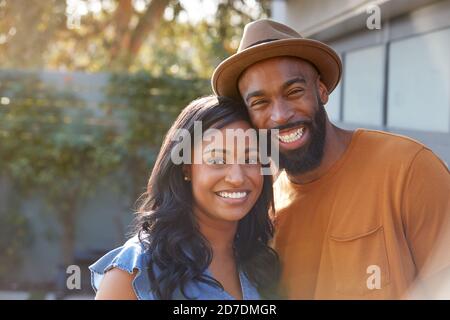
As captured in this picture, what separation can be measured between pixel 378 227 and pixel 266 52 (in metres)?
0.59

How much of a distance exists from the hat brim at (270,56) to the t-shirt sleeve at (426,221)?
46 cm

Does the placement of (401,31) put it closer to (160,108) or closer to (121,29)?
(160,108)

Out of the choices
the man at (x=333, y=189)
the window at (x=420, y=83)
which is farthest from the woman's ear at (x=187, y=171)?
the window at (x=420, y=83)

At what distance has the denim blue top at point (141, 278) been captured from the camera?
5.63 ft

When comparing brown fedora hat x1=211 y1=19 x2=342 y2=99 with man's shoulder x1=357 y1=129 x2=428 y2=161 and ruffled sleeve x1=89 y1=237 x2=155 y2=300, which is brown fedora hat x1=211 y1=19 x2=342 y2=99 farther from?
ruffled sleeve x1=89 y1=237 x2=155 y2=300

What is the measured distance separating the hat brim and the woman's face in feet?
0.62

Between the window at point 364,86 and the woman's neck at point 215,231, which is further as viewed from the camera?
the window at point 364,86

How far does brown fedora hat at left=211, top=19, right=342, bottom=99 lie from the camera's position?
1940 mm

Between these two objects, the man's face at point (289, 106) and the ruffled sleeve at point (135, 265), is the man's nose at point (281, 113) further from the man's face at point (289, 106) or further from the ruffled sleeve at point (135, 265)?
the ruffled sleeve at point (135, 265)

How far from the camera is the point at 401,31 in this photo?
3523 mm

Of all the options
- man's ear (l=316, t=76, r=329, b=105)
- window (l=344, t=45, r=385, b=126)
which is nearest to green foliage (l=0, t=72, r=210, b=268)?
window (l=344, t=45, r=385, b=126)

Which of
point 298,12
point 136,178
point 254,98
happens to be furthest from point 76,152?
point 254,98

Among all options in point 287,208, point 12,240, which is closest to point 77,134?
point 12,240

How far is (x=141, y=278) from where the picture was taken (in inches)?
68.1
